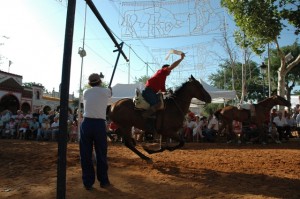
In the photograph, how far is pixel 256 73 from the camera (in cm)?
5406

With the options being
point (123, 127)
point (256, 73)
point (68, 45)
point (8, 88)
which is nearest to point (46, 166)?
point (123, 127)

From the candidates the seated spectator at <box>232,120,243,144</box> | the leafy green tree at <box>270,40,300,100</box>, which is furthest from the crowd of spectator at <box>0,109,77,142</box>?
the leafy green tree at <box>270,40,300,100</box>

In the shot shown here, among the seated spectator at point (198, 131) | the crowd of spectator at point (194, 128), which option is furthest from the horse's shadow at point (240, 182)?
the seated spectator at point (198, 131)

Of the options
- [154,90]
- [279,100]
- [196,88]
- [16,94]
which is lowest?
[154,90]

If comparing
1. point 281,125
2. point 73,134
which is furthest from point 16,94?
point 281,125

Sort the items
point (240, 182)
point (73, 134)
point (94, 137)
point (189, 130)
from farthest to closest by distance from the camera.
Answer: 1. point (73, 134)
2. point (189, 130)
3. point (240, 182)
4. point (94, 137)

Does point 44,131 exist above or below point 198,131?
below

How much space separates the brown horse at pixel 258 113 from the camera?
47.9 feet

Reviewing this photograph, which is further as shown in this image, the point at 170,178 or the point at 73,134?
the point at 73,134

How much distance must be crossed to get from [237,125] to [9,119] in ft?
45.6

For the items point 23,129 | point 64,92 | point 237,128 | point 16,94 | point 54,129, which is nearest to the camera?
point 64,92

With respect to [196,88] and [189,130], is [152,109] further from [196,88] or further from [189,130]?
[189,130]

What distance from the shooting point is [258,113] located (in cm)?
1466

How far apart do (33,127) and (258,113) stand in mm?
12691
